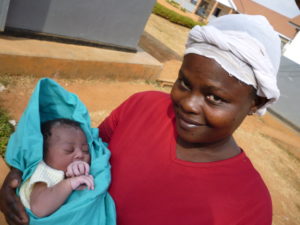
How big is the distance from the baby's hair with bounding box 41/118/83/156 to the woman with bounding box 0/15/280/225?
0.36 metres

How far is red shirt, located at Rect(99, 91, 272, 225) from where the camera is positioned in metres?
1.31

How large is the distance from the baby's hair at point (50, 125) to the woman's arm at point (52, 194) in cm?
33

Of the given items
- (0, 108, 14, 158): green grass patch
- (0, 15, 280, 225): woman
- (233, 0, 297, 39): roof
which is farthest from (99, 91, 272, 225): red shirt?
(233, 0, 297, 39): roof

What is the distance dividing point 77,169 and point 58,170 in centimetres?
15

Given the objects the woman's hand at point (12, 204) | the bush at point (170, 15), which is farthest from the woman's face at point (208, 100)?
the bush at point (170, 15)

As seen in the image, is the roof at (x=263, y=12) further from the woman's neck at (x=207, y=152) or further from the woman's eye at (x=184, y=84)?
the woman's eye at (x=184, y=84)

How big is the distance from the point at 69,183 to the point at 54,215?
0.19m

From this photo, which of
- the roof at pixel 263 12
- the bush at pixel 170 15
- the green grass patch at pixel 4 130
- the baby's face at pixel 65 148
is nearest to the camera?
the baby's face at pixel 65 148

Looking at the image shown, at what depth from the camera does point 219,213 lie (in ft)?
4.26

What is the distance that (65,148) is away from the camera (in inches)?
73.5

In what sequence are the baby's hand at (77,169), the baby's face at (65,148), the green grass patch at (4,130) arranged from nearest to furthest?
1. the baby's hand at (77,169)
2. the baby's face at (65,148)
3. the green grass patch at (4,130)

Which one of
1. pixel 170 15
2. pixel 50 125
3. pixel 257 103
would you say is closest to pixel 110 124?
pixel 50 125

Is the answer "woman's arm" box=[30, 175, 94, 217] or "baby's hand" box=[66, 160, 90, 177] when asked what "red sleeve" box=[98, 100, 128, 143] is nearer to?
"baby's hand" box=[66, 160, 90, 177]

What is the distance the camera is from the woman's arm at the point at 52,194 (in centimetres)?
154
